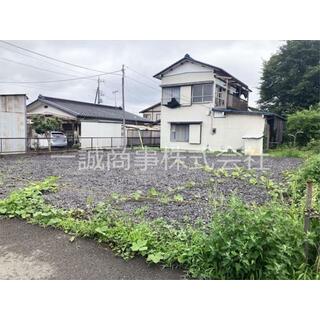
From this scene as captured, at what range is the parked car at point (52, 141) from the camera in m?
11.9

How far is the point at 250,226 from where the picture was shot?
1.90 m

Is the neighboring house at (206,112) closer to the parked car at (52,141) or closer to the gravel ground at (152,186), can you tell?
the parked car at (52,141)

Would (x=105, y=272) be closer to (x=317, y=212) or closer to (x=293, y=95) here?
(x=317, y=212)

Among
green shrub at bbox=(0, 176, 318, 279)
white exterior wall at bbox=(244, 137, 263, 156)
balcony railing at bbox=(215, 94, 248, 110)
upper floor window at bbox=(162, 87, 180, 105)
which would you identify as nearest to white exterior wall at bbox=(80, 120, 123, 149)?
upper floor window at bbox=(162, 87, 180, 105)

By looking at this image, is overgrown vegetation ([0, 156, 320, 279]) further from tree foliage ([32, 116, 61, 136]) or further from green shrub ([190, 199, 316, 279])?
tree foliage ([32, 116, 61, 136])

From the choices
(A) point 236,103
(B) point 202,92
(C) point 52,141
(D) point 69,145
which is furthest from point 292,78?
(C) point 52,141

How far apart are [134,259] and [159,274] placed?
0.99 feet

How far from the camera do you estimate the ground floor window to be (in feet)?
50.2

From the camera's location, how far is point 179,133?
1558 cm

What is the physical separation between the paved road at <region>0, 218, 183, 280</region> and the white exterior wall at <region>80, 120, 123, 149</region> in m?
12.4

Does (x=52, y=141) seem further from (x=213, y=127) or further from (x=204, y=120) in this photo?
(x=213, y=127)

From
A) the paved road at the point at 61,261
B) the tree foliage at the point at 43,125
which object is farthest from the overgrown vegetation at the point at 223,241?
the tree foliage at the point at 43,125

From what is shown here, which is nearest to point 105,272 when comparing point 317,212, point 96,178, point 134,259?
point 134,259

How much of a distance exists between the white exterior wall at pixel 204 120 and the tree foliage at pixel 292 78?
3.28m
